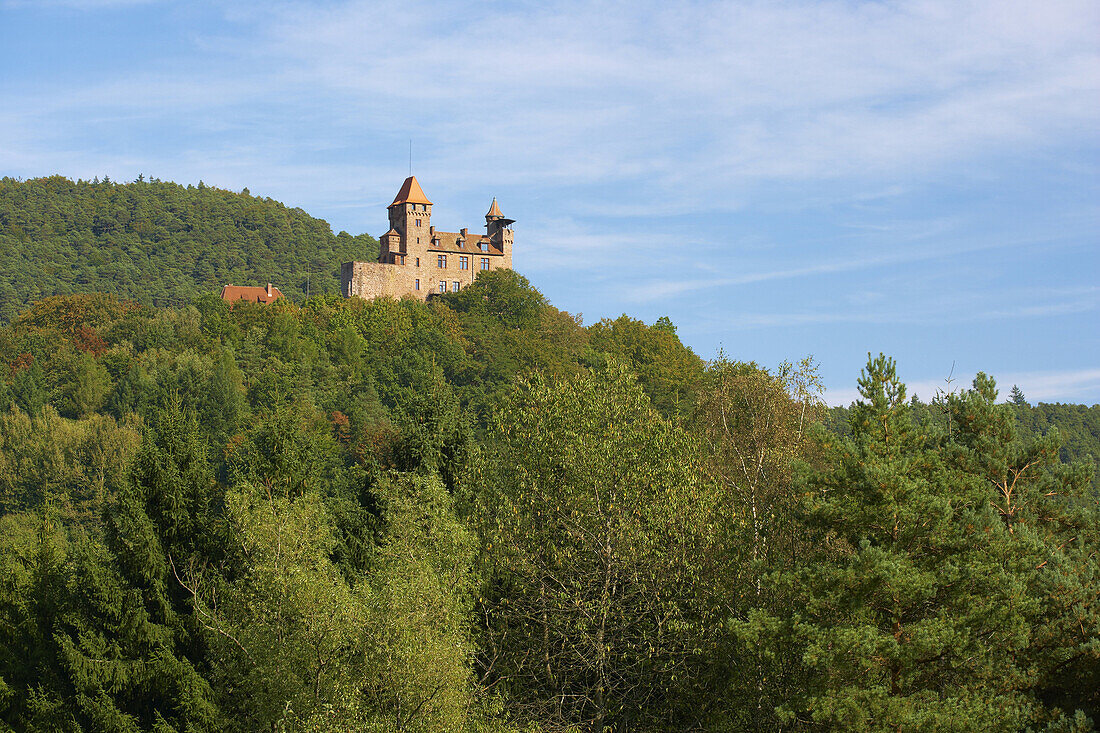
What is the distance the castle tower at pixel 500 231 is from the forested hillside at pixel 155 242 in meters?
48.6

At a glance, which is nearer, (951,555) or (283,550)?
(951,555)

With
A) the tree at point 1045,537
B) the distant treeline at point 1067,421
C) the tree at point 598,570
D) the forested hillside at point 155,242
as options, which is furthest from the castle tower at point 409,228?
the tree at point 1045,537

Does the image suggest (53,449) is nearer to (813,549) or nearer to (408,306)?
(408,306)

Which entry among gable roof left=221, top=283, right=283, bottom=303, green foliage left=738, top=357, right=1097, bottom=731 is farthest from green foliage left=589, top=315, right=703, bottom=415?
green foliage left=738, top=357, right=1097, bottom=731

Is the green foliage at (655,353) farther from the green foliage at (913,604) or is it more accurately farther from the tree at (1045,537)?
the green foliage at (913,604)

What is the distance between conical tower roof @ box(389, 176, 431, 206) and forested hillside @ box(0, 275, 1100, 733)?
188ft

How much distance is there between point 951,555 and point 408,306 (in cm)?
7073

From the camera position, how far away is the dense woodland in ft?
70.1

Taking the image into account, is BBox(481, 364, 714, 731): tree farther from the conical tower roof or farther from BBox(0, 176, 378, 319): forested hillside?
BBox(0, 176, 378, 319): forested hillside

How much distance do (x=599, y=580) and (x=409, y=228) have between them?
67.8 metres

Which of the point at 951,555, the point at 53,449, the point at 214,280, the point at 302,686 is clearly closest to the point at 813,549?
the point at 951,555

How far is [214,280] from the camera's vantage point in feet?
471

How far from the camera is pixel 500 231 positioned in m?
94.1

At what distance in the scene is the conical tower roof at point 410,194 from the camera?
91.1 m
